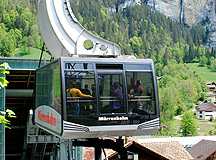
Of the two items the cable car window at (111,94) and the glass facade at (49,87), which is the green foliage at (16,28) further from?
the cable car window at (111,94)

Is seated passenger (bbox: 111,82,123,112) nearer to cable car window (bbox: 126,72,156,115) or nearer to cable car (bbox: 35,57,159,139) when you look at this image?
cable car (bbox: 35,57,159,139)

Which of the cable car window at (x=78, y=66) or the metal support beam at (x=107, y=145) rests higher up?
the cable car window at (x=78, y=66)

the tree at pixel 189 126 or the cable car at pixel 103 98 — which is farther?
the tree at pixel 189 126

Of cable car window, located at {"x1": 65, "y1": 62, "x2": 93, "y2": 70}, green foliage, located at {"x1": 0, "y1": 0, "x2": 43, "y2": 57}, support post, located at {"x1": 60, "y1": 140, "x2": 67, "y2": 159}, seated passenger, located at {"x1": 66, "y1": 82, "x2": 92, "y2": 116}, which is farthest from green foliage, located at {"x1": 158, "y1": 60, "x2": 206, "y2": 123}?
seated passenger, located at {"x1": 66, "y1": 82, "x2": 92, "y2": 116}

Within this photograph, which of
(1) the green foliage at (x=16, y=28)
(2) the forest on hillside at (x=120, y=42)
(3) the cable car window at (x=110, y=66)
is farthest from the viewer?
(1) the green foliage at (x=16, y=28)

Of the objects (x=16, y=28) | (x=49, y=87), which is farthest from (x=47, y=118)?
Answer: (x=16, y=28)

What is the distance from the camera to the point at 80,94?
996cm

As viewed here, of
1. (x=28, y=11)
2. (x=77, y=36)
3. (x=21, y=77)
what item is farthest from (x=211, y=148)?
(x=28, y=11)

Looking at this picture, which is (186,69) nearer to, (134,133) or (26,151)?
(26,151)

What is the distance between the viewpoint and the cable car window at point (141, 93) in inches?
404

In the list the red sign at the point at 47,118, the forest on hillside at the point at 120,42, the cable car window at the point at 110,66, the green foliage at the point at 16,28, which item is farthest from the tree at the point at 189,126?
the green foliage at the point at 16,28

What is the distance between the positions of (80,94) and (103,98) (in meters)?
0.59

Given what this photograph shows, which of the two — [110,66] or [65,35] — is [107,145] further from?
[65,35]

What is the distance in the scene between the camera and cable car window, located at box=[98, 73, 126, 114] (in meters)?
10.0
